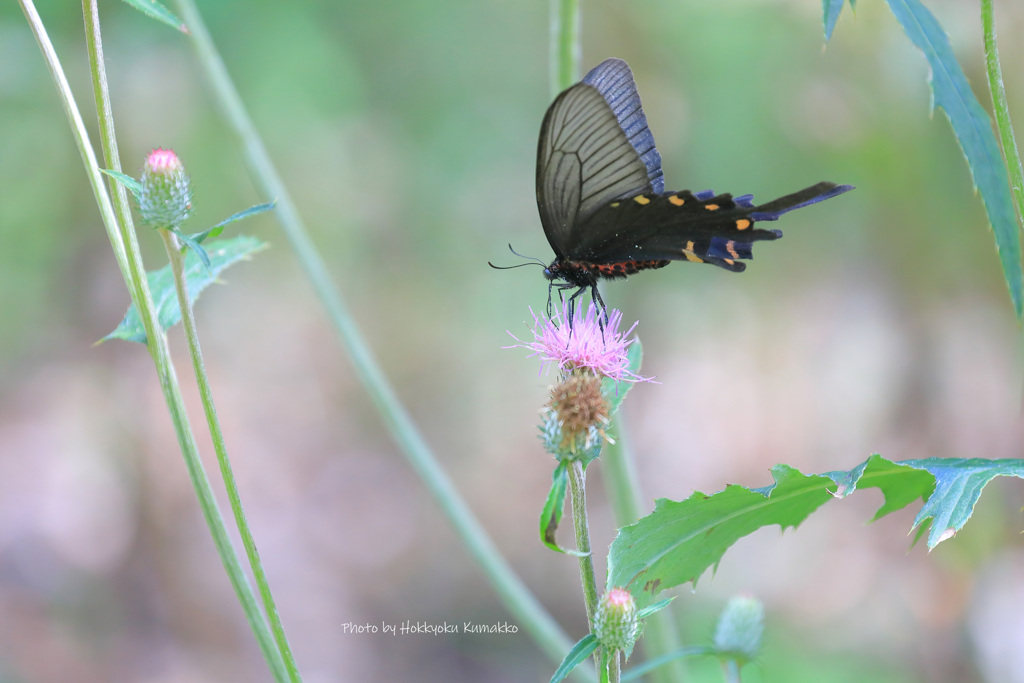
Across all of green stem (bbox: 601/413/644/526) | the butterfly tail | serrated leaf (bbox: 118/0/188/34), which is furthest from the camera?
green stem (bbox: 601/413/644/526)

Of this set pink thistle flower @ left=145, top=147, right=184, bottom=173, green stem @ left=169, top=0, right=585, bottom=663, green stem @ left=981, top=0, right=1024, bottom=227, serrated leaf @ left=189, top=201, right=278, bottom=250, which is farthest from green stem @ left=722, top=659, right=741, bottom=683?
pink thistle flower @ left=145, top=147, right=184, bottom=173

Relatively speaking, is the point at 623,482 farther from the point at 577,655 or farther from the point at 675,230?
the point at 577,655

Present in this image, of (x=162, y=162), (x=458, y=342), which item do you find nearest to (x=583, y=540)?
(x=162, y=162)

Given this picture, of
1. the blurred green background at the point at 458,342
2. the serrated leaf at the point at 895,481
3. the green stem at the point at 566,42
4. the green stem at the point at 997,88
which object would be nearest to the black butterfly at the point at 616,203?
the green stem at the point at 566,42

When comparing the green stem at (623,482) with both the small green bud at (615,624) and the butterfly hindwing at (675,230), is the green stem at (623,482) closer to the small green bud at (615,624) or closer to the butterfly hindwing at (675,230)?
the butterfly hindwing at (675,230)

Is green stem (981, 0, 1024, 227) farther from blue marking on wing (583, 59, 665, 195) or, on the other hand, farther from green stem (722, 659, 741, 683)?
green stem (722, 659, 741, 683)

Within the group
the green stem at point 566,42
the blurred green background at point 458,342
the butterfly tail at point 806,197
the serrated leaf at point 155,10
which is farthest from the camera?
the blurred green background at point 458,342
